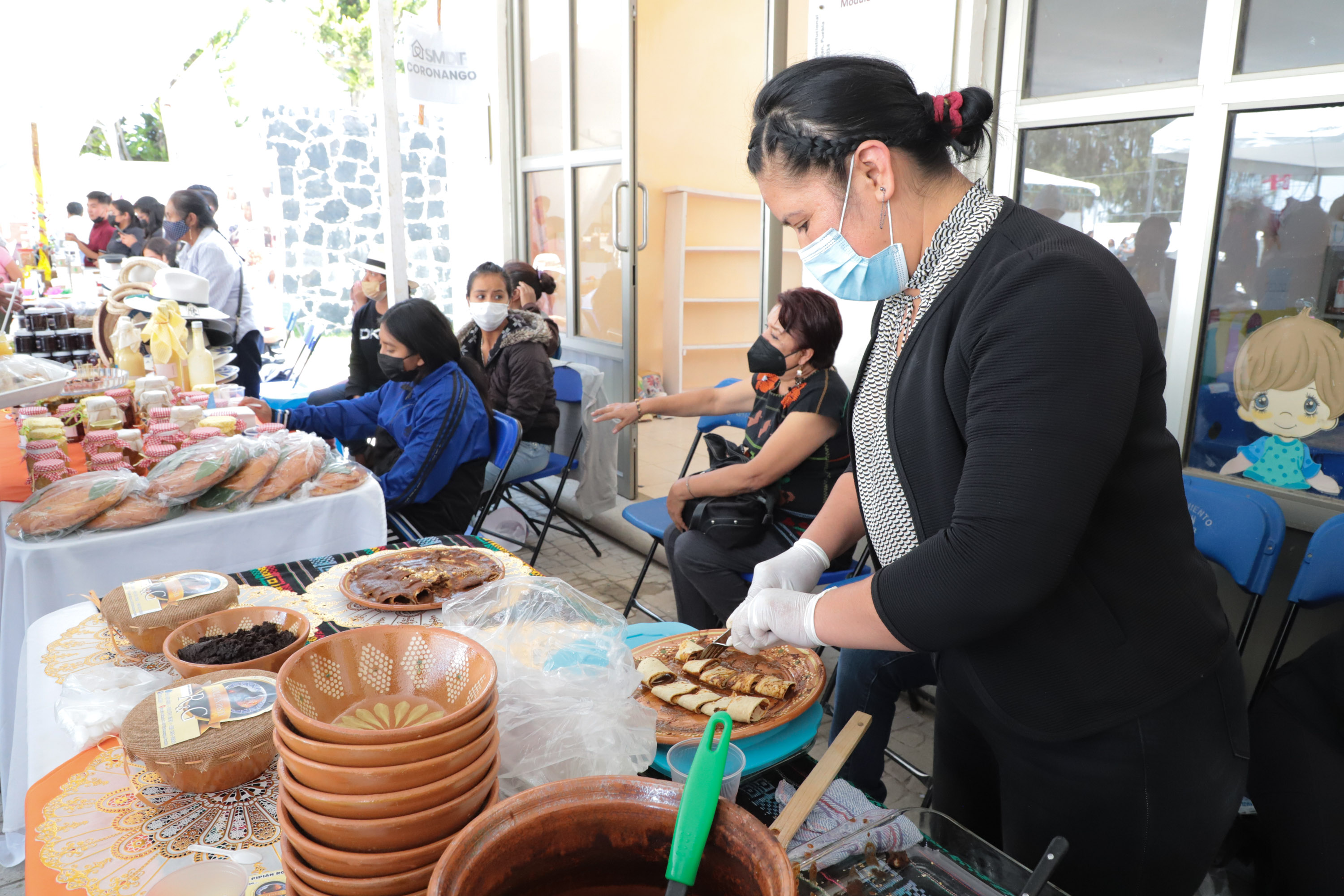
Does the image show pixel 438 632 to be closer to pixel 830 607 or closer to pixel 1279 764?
pixel 830 607

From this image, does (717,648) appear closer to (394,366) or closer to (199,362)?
(394,366)

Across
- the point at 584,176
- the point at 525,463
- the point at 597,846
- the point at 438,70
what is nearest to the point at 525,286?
the point at 584,176

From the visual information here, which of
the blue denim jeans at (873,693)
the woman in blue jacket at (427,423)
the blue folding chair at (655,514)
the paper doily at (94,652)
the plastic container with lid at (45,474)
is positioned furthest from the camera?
the blue folding chair at (655,514)

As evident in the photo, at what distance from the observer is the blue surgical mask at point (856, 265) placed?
3.51 ft

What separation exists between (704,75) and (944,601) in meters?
6.43

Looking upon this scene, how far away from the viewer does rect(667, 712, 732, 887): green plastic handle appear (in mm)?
646

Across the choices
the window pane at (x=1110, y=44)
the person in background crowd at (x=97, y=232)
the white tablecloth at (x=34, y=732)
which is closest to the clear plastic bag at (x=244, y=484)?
the white tablecloth at (x=34, y=732)

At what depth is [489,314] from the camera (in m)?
4.17

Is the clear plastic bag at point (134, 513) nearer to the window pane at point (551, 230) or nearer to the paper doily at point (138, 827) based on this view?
the paper doily at point (138, 827)

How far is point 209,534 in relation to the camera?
2025 mm

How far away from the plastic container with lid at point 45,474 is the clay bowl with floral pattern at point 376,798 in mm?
1770

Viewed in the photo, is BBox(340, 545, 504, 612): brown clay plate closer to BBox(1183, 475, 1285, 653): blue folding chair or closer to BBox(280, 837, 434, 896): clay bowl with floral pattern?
BBox(280, 837, 434, 896): clay bowl with floral pattern

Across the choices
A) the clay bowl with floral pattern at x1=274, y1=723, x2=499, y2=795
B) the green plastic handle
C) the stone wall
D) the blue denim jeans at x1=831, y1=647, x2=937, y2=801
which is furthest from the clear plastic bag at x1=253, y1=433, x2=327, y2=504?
the stone wall

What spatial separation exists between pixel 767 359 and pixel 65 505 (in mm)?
1948
